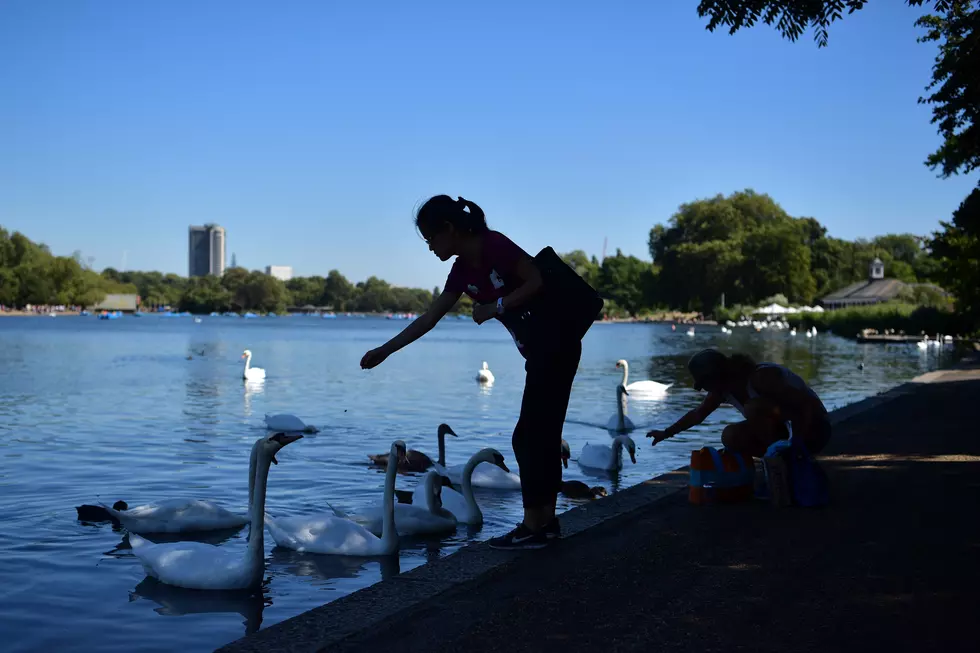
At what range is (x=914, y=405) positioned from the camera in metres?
15.0

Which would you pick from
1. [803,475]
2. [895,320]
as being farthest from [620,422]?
[895,320]

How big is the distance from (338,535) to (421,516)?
0.95m

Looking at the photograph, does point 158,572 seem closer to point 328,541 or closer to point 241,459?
point 328,541

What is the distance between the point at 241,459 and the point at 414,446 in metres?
2.64

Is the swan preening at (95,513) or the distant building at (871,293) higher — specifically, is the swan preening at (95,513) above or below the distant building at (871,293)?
below

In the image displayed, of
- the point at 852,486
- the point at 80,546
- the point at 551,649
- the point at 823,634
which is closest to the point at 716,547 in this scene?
the point at 823,634

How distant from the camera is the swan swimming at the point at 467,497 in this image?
7.97 m

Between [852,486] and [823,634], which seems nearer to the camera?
[823,634]

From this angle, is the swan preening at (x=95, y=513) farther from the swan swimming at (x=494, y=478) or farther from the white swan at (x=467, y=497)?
the swan swimming at (x=494, y=478)

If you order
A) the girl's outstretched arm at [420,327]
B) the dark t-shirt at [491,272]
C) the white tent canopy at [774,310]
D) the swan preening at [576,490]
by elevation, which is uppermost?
the white tent canopy at [774,310]

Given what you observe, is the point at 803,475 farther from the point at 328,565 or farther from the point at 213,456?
the point at 213,456

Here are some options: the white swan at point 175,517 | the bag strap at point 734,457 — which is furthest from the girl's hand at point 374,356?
the white swan at point 175,517

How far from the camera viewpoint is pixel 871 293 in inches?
3920

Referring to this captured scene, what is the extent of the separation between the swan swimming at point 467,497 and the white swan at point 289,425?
7.05 meters
